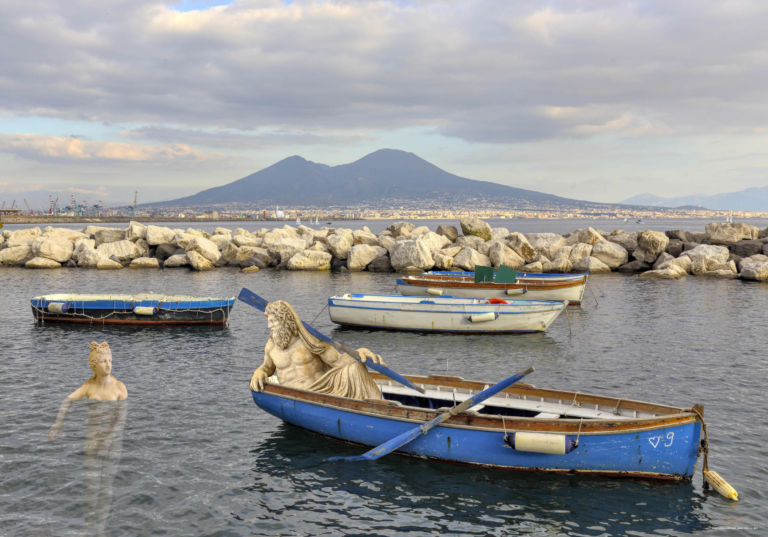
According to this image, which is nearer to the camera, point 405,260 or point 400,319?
point 400,319

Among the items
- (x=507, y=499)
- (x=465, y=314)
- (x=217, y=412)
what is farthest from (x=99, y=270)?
(x=507, y=499)

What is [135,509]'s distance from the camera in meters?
12.4

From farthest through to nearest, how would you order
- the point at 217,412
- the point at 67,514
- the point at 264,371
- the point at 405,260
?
the point at 405,260, the point at 217,412, the point at 264,371, the point at 67,514

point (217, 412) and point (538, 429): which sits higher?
point (538, 429)

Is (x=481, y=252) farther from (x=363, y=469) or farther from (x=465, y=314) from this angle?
(x=363, y=469)

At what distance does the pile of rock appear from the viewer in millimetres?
58031

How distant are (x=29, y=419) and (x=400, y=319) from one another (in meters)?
18.6

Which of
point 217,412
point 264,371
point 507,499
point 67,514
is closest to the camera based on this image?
point 67,514

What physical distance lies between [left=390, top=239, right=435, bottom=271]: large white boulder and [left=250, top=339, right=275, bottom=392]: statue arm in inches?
1661

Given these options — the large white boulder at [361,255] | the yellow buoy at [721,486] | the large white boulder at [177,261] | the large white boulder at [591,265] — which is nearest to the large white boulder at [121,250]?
the large white boulder at [177,261]

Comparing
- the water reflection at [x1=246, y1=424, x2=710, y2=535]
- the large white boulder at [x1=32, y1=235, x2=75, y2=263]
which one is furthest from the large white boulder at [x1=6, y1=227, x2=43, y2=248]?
the water reflection at [x1=246, y1=424, x2=710, y2=535]

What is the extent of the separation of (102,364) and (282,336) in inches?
271

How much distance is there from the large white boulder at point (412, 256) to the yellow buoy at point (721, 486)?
45532mm

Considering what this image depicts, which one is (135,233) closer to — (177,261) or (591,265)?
(177,261)
